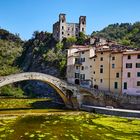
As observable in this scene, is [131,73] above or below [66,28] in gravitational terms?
below

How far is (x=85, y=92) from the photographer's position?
231 ft

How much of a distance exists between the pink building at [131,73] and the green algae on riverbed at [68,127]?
1271cm

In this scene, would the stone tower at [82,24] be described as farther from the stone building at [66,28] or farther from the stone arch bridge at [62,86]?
the stone arch bridge at [62,86]

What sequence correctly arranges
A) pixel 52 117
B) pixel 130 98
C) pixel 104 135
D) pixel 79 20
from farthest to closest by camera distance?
pixel 79 20
pixel 130 98
pixel 52 117
pixel 104 135

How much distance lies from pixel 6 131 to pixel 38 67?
3267 inches

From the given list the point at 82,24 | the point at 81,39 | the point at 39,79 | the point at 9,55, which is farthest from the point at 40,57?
the point at 39,79

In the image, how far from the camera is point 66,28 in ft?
418

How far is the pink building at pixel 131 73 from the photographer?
68.4 m

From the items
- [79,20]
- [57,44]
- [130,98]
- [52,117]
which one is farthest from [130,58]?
[79,20]

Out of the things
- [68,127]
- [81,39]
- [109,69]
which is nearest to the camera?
[68,127]

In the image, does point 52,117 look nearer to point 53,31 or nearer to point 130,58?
point 130,58

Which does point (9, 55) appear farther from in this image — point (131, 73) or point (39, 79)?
point (131, 73)

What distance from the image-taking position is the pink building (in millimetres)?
68375

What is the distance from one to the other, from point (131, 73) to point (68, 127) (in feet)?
87.3
